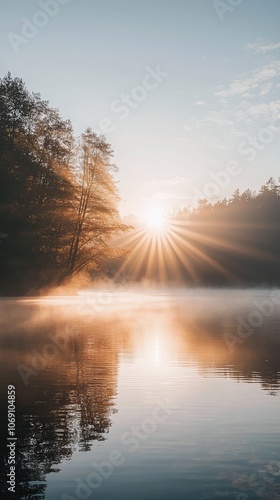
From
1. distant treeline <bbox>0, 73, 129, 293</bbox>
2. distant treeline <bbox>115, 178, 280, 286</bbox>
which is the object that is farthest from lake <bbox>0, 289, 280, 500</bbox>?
distant treeline <bbox>115, 178, 280, 286</bbox>

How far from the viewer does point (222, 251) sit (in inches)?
6358

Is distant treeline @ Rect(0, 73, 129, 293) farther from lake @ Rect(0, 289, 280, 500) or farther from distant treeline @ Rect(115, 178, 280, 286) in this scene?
distant treeline @ Rect(115, 178, 280, 286)

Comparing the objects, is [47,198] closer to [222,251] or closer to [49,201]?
[49,201]

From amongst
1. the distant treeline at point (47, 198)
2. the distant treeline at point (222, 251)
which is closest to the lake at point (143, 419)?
the distant treeline at point (47, 198)

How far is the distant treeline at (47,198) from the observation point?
59.8 m

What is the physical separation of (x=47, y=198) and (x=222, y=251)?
102918 millimetres

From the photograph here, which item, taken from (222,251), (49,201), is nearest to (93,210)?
(49,201)

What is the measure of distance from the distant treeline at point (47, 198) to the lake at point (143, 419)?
119 ft

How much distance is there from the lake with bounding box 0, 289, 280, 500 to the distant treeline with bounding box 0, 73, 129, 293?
36.2m

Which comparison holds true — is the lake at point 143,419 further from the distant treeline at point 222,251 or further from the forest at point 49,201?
the distant treeline at point 222,251

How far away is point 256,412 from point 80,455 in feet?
15.3

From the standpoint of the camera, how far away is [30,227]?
200 ft

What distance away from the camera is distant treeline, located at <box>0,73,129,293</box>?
5978 cm

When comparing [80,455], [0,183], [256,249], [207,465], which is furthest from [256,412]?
[256,249]
